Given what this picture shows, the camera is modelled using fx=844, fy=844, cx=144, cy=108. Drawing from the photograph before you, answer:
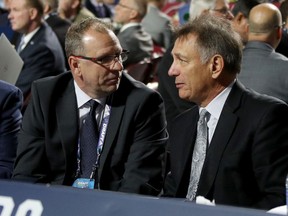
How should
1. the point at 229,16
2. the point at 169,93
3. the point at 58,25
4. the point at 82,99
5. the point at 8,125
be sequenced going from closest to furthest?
the point at 82,99 → the point at 8,125 → the point at 169,93 → the point at 229,16 → the point at 58,25

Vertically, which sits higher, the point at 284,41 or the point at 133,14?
the point at 284,41

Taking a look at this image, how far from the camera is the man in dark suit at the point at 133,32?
8.88 metres

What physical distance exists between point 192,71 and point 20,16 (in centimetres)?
443

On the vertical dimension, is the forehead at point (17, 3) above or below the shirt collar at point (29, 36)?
above

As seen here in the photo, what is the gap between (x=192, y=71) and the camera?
13.0ft

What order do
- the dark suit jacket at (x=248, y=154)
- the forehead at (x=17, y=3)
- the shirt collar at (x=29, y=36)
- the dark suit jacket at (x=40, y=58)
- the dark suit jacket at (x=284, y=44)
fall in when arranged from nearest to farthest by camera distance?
the dark suit jacket at (x=248, y=154) → the dark suit jacket at (x=284, y=44) → the dark suit jacket at (x=40, y=58) → the shirt collar at (x=29, y=36) → the forehead at (x=17, y=3)

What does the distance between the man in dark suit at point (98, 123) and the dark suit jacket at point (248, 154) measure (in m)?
0.51

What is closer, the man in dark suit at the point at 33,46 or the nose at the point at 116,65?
the nose at the point at 116,65

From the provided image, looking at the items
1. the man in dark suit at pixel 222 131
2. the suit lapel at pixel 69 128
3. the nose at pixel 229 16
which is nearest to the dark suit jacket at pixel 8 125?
the suit lapel at pixel 69 128

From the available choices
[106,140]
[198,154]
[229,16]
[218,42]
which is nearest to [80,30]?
[106,140]

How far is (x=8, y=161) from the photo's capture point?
4527 mm

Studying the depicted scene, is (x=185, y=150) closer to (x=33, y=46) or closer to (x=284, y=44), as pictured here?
(x=284, y=44)

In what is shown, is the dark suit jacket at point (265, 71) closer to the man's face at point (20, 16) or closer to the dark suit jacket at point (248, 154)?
the dark suit jacket at point (248, 154)

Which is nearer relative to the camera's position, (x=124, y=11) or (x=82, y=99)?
(x=82, y=99)
